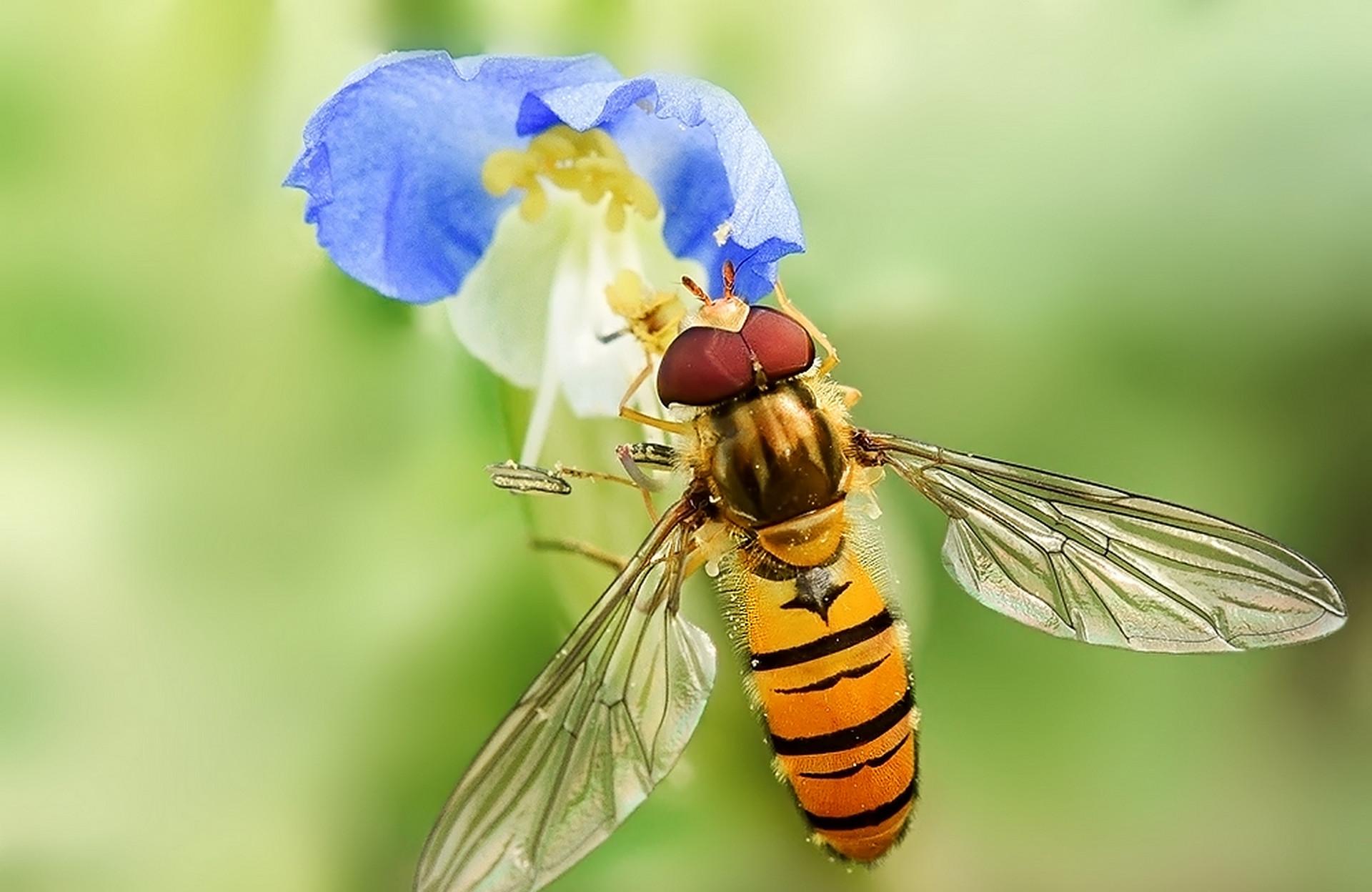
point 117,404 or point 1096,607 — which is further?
point 117,404

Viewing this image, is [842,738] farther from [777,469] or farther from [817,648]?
[777,469]

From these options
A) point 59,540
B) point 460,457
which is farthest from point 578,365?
point 59,540

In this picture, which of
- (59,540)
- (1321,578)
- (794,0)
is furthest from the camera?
(794,0)

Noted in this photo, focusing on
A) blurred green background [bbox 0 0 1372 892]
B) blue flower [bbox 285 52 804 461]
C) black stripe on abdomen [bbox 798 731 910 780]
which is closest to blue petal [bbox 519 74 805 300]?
blue flower [bbox 285 52 804 461]

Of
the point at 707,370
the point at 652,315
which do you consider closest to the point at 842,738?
the point at 707,370

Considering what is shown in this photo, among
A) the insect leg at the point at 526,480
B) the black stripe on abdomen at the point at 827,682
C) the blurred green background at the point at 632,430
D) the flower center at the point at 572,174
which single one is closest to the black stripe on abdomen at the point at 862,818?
the black stripe on abdomen at the point at 827,682

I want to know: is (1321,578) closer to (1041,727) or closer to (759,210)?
(759,210)
